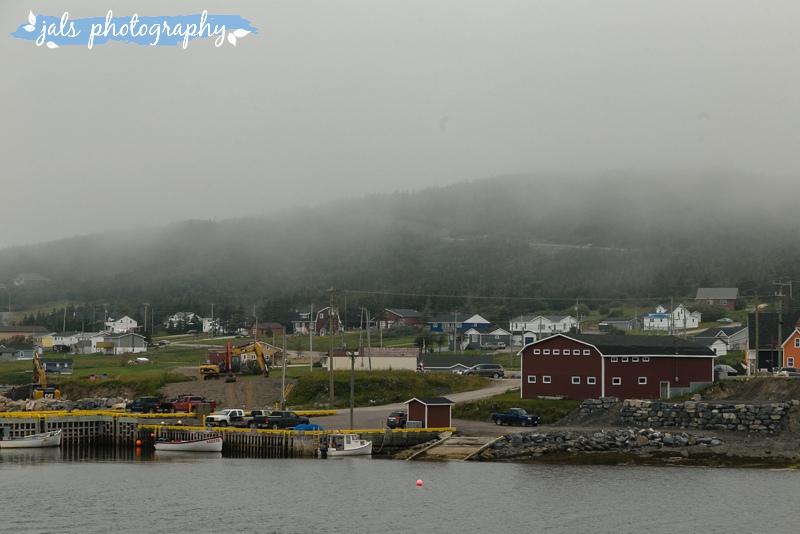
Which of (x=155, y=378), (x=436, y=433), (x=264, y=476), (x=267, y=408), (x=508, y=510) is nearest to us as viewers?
(x=508, y=510)

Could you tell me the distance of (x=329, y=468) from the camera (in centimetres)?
6028

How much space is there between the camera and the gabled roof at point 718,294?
186m

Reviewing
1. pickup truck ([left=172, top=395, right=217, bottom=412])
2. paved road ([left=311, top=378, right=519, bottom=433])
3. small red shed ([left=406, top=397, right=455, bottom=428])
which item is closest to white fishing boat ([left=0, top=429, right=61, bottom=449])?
pickup truck ([left=172, top=395, right=217, bottom=412])

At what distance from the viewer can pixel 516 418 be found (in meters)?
69.0

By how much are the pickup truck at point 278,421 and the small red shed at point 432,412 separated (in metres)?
8.44

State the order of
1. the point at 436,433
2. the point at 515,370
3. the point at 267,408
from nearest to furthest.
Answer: the point at 436,433, the point at 267,408, the point at 515,370

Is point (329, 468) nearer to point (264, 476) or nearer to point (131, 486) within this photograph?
point (264, 476)

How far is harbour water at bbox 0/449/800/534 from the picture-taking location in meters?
44.8

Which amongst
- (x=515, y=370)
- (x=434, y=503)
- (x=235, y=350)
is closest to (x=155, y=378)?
(x=235, y=350)

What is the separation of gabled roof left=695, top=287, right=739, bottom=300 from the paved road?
10653cm

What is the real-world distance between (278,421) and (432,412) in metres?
11.1

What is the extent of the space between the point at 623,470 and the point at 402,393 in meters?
32.7

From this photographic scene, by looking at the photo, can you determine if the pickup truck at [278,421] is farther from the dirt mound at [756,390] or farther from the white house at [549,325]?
the white house at [549,325]

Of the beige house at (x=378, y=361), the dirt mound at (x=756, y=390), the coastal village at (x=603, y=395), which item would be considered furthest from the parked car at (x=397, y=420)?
the beige house at (x=378, y=361)
